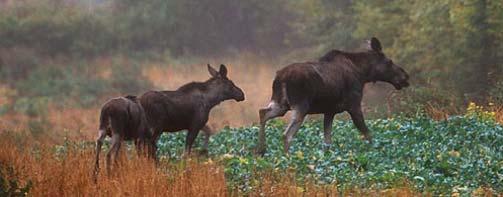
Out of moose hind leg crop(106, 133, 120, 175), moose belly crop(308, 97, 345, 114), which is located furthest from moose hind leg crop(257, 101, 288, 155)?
moose hind leg crop(106, 133, 120, 175)

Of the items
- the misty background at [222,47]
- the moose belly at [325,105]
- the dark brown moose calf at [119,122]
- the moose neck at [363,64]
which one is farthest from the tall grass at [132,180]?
the misty background at [222,47]

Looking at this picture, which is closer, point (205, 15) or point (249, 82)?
point (249, 82)

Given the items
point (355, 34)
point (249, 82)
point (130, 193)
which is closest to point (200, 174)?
point (130, 193)

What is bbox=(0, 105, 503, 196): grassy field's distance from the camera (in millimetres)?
11200

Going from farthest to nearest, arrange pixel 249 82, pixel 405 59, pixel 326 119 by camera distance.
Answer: pixel 249 82, pixel 405 59, pixel 326 119

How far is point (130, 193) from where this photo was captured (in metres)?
10.9

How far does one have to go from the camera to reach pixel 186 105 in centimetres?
1609

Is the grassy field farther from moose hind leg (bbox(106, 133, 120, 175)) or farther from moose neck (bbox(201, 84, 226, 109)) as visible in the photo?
moose neck (bbox(201, 84, 226, 109))

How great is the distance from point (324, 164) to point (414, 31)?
58.3 feet

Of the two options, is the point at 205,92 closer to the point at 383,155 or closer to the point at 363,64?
the point at 363,64

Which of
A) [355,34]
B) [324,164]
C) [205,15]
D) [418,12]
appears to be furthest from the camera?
[205,15]

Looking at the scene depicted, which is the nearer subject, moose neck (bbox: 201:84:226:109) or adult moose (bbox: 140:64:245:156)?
adult moose (bbox: 140:64:245:156)

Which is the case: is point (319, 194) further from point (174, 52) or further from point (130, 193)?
point (174, 52)

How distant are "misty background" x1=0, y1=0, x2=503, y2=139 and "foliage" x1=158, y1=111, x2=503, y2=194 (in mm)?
4655
